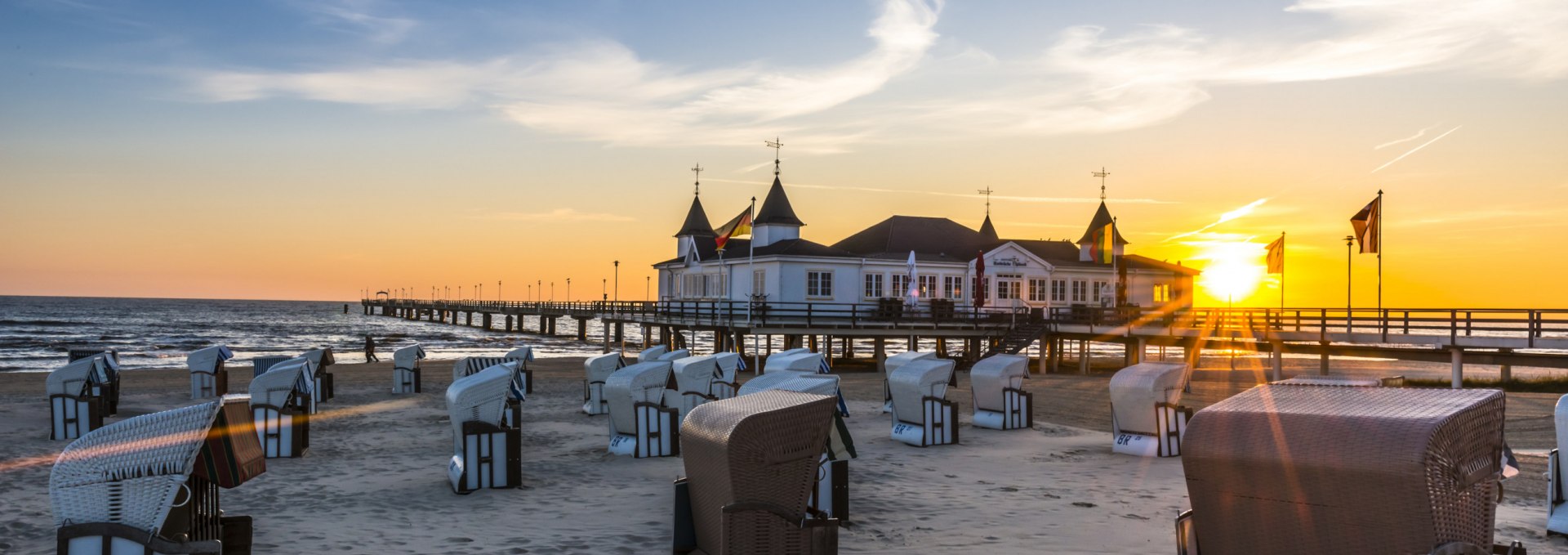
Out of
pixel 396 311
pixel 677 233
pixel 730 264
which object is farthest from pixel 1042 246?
pixel 396 311

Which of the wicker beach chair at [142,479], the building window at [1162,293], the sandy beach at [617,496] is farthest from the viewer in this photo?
the building window at [1162,293]

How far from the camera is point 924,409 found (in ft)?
52.7

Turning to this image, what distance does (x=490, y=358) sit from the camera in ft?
77.0

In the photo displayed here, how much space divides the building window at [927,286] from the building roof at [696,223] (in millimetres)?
14285

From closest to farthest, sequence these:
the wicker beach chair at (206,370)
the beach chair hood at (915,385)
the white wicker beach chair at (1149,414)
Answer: the white wicker beach chair at (1149,414), the beach chair hood at (915,385), the wicker beach chair at (206,370)

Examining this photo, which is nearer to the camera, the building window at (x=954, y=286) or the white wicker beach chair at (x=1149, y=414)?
the white wicker beach chair at (x=1149, y=414)

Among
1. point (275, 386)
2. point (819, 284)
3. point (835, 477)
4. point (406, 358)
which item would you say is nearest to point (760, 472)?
point (835, 477)

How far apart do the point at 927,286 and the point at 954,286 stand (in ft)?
4.19

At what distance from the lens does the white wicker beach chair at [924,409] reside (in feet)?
52.9

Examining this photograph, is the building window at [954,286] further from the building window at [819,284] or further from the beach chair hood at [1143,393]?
the beach chair hood at [1143,393]

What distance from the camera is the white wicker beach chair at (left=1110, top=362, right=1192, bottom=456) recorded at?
15.0 meters

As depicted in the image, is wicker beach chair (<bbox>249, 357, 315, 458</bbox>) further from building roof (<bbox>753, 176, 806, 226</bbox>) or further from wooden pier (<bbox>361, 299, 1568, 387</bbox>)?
building roof (<bbox>753, 176, 806, 226</bbox>)

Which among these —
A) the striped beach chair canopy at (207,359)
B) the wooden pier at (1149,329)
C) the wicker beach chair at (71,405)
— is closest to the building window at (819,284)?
the wooden pier at (1149,329)

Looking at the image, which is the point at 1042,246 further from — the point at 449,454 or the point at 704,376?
the point at 449,454
